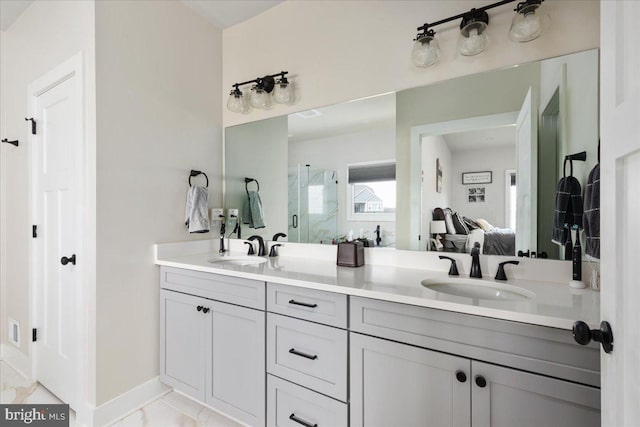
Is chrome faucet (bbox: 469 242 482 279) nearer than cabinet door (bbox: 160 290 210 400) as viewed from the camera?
Yes

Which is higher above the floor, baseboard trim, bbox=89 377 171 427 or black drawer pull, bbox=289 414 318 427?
black drawer pull, bbox=289 414 318 427

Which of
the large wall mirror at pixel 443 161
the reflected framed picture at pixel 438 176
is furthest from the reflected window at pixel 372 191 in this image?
the reflected framed picture at pixel 438 176

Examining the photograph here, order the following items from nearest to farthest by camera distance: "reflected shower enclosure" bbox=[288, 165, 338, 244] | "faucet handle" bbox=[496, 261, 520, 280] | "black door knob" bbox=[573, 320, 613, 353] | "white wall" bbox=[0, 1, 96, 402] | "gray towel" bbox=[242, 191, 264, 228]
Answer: "black door knob" bbox=[573, 320, 613, 353] < "faucet handle" bbox=[496, 261, 520, 280] < "white wall" bbox=[0, 1, 96, 402] < "reflected shower enclosure" bbox=[288, 165, 338, 244] < "gray towel" bbox=[242, 191, 264, 228]

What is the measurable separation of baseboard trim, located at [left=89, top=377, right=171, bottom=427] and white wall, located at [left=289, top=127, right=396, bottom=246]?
157 cm

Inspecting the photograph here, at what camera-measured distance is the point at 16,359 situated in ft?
7.73

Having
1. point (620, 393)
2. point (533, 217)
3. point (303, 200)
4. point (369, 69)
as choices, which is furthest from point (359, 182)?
point (620, 393)

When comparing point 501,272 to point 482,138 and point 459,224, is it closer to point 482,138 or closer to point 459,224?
point 459,224

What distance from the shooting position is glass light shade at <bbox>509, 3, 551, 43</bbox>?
1321 mm

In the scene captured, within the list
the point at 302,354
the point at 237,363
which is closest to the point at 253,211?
the point at 237,363

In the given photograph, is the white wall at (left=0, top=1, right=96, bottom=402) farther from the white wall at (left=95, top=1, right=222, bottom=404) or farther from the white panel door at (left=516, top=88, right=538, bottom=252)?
the white panel door at (left=516, top=88, right=538, bottom=252)

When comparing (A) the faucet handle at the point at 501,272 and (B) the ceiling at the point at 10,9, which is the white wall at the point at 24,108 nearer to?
(B) the ceiling at the point at 10,9

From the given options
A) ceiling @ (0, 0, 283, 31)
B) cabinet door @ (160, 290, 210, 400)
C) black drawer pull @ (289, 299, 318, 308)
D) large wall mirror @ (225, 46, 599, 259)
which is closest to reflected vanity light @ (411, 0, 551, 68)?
large wall mirror @ (225, 46, 599, 259)

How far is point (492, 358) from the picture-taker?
3.28 ft

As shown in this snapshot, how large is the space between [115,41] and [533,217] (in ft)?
8.12
